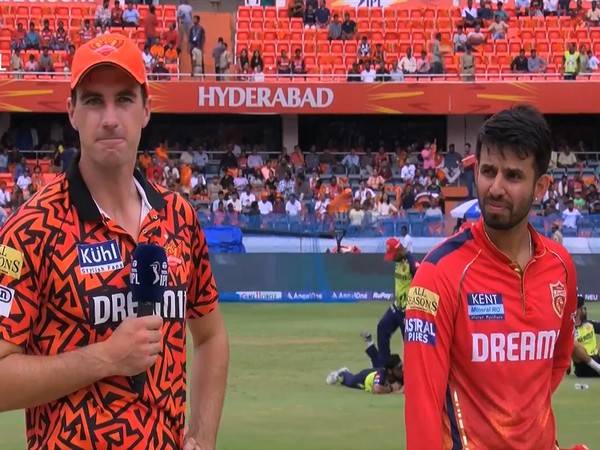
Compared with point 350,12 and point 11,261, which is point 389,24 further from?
point 11,261

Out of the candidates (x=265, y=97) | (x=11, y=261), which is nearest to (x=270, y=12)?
(x=265, y=97)

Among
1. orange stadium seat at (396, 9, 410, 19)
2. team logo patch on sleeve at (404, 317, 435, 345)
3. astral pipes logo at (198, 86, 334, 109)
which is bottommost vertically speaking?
astral pipes logo at (198, 86, 334, 109)

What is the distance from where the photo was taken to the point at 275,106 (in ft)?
130

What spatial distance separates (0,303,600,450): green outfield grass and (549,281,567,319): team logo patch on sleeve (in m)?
6.66

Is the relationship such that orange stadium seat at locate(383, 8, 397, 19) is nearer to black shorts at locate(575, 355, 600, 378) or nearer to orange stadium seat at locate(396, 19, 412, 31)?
orange stadium seat at locate(396, 19, 412, 31)

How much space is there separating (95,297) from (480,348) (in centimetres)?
146

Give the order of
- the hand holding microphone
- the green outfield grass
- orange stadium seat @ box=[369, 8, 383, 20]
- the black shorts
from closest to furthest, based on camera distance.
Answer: the hand holding microphone
the green outfield grass
the black shorts
orange stadium seat @ box=[369, 8, 383, 20]

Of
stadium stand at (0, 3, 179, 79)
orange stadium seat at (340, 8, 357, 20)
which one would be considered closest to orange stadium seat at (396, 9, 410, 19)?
orange stadium seat at (340, 8, 357, 20)

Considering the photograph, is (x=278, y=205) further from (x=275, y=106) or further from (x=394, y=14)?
(x=394, y=14)

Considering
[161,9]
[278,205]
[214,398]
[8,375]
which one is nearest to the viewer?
[8,375]

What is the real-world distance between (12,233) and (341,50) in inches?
1517

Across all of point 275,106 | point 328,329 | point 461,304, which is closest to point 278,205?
point 275,106

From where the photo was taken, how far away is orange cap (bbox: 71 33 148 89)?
3.88m

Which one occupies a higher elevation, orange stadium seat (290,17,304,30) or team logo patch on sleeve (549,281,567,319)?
team logo patch on sleeve (549,281,567,319)
